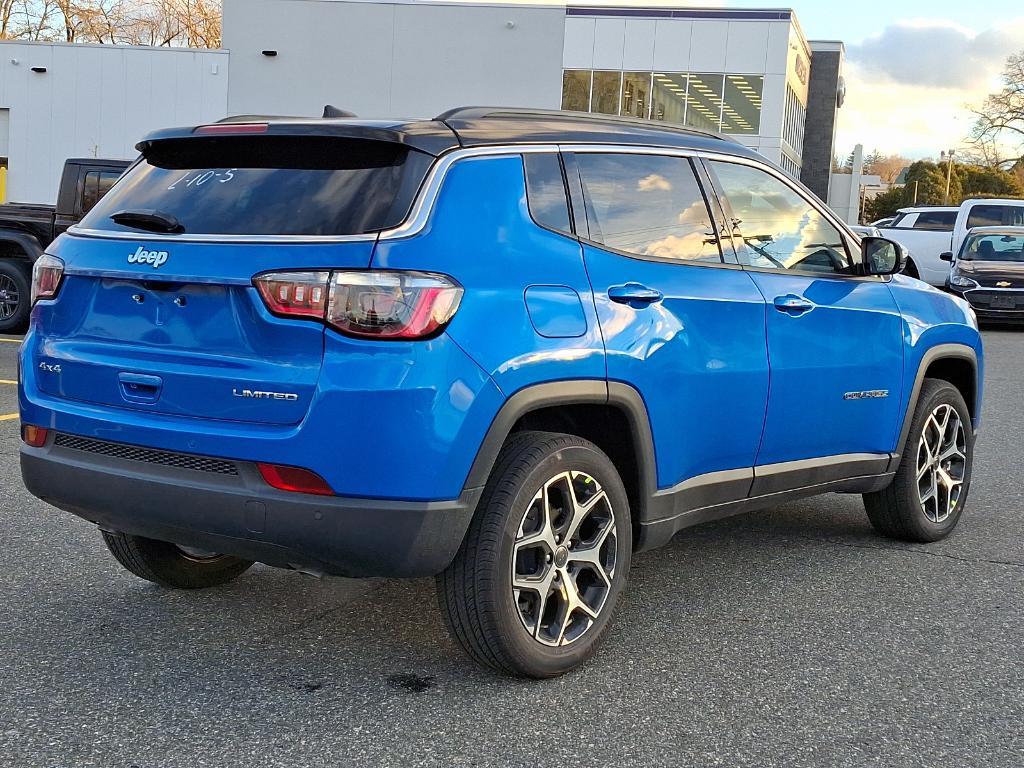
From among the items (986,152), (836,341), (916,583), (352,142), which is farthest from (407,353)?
(986,152)

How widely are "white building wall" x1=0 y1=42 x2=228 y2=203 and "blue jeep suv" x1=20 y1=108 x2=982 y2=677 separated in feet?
118

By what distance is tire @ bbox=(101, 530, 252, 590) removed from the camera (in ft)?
14.3

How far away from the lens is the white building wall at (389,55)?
130ft

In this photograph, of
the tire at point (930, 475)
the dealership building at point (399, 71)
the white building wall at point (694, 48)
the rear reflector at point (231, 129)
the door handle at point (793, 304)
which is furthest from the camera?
the white building wall at point (694, 48)

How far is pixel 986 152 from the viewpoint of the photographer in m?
69.7

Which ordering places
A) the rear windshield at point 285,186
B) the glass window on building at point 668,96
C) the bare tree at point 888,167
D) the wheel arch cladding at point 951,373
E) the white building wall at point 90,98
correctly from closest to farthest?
the rear windshield at point 285,186
the wheel arch cladding at point 951,373
the white building wall at point 90,98
the glass window on building at point 668,96
the bare tree at point 888,167

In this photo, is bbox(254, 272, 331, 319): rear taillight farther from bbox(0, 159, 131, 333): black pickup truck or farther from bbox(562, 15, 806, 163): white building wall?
bbox(562, 15, 806, 163): white building wall

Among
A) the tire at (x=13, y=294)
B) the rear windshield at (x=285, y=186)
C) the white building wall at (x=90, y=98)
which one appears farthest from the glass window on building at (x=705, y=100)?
the rear windshield at (x=285, y=186)

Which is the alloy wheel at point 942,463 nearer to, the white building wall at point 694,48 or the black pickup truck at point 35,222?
the black pickup truck at point 35,222

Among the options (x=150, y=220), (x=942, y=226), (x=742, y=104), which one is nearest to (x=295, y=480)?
(x=150, y=220)

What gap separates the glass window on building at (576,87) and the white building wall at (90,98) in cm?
1154

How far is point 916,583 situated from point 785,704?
5.36ft

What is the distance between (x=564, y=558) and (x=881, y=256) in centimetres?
223

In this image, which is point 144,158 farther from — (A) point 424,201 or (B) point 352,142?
(A) point 424,201
